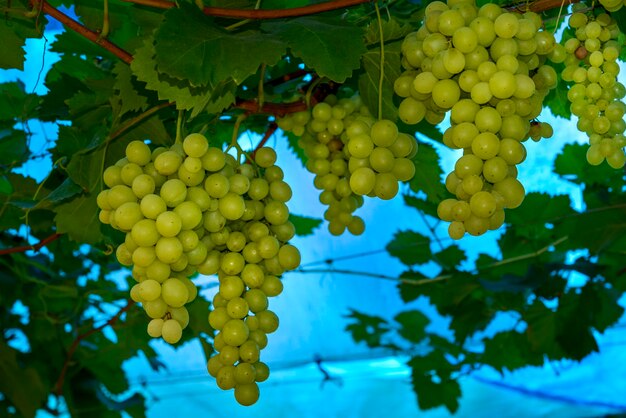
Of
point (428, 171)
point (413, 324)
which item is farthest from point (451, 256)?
point (428, 171)

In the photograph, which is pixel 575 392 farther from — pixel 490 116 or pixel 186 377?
pixel 490 116

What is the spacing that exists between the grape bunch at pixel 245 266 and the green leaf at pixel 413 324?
4.40 feet

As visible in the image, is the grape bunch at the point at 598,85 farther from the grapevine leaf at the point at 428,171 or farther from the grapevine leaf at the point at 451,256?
the grapevine leaf at the point at 451,256

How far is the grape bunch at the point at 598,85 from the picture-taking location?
690 millimetres

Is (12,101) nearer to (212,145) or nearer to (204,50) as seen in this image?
(212,145)

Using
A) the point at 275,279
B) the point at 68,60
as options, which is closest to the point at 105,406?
the point at 68,60

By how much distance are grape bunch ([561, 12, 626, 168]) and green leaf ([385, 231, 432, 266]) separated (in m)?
1.02

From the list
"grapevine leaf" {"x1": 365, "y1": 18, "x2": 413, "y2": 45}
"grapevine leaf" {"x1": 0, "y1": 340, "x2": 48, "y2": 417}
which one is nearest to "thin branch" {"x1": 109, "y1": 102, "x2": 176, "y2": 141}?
"grapevine leaf" {"x1": 365, "y1": 18, "x2": 413, "y2": 45}

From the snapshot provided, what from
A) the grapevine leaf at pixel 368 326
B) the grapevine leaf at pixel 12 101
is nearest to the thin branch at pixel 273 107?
the grapevine leaf at pixel 12 101

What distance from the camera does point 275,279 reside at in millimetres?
711

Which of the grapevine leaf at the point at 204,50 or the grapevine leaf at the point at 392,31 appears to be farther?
the grapevine leaf at the point at 392,31

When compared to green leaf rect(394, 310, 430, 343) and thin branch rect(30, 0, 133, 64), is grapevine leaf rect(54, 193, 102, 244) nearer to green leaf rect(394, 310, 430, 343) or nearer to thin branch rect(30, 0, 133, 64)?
thin branch rect(30, 0, 133, 64)

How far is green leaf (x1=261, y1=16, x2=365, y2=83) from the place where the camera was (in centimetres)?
63

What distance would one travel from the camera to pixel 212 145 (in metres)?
1.00
